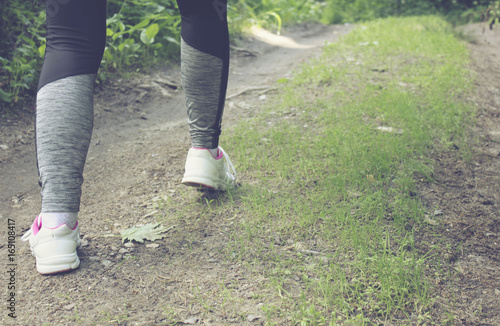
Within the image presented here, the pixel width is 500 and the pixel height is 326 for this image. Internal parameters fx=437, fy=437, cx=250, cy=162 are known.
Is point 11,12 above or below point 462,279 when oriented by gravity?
above

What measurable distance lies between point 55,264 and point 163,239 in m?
0.44

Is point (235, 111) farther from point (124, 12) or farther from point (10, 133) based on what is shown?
point (124, 12)

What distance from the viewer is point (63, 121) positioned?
1.46 m

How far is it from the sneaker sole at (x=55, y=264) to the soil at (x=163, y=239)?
0.03m

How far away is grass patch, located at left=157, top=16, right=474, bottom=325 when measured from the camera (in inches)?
58.3

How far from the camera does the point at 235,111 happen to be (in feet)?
11.5

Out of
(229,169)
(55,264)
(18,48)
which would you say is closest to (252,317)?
(55,264)

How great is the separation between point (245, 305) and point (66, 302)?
1.91 ft

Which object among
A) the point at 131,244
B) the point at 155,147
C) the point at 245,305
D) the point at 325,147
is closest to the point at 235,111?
the point at 155,147

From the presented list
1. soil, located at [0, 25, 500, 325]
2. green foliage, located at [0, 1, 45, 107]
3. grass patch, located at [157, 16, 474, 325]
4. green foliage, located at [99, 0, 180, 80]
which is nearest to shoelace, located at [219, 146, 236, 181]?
grass patch, located at [157, 16, 474, 325]

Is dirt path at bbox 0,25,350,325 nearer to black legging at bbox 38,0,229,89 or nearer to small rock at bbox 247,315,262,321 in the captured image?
small rock at bbox 247,315,262,321

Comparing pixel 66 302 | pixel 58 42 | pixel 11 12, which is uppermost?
pixel 58 42

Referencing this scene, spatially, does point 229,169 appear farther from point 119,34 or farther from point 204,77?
point 119,34

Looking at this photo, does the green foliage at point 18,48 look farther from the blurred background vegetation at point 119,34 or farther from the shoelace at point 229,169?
the shoelace at point 229,169
